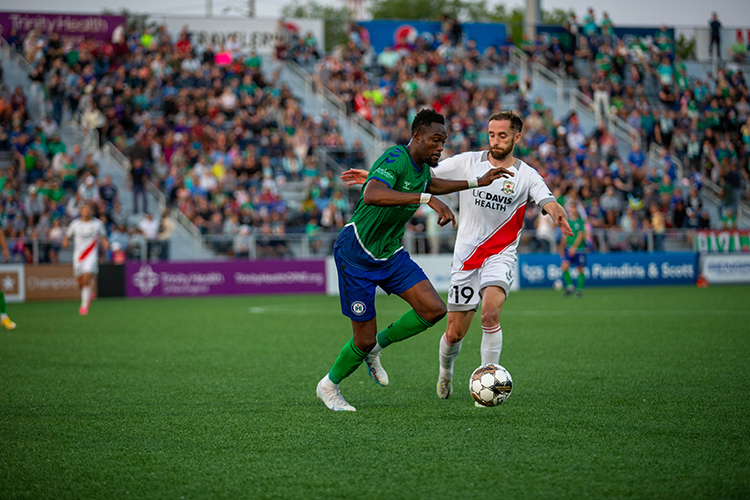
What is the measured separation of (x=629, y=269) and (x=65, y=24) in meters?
22.7

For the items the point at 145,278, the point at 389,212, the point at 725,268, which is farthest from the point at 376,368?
the point at 725,268

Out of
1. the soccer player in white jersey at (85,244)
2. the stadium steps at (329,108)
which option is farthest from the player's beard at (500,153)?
the stadium steps at (329,108)

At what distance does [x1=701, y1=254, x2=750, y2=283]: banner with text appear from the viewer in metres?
25.2

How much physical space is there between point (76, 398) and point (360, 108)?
2363cm

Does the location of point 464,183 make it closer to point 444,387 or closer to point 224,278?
point 444,387

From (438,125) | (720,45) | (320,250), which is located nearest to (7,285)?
(320,250)

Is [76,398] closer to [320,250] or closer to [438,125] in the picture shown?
[438,125]

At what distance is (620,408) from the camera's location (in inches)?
250

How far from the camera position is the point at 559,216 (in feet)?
20.4

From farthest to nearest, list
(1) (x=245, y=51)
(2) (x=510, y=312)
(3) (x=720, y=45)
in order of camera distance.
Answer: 1. (3) (x=720, y=45)
2. (1) (x=245, y=51)
3. (2) (x=510, y=312)

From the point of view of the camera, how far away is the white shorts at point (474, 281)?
22.4ft

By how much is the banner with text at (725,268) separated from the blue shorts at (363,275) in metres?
21.3

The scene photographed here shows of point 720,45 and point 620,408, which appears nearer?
point 620,408

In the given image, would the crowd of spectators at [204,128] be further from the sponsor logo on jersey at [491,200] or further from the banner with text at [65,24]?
the sponsor logo on jersey at [491,200]
